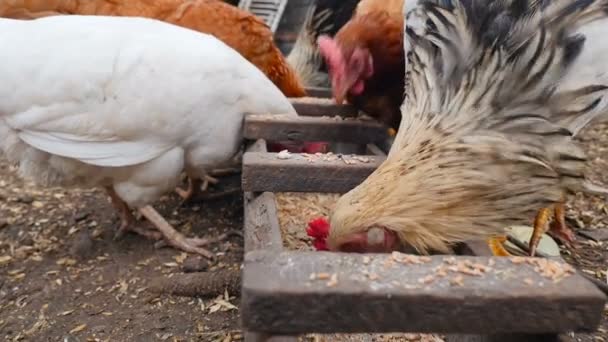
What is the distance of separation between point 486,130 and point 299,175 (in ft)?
1.40

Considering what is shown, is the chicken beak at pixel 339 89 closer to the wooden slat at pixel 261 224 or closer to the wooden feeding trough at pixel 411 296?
the wooden slat at pixel 261 224

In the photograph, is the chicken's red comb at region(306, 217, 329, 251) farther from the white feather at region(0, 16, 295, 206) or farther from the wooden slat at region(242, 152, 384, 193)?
the white feather at region(0, 16, 295, 206)

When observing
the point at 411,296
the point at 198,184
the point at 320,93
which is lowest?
the point at 198,184

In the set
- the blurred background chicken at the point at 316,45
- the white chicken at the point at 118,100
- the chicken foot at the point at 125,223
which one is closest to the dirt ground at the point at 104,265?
the chicken foot at the point at 125,223

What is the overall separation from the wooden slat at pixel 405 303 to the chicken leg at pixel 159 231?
1.24m

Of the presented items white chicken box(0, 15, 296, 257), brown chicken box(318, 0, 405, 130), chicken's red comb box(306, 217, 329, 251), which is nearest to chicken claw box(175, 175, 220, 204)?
white chicken box(0, 15, 296, 257)

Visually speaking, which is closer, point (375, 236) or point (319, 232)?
point (375, 236)

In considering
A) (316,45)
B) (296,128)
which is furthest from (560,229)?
(316,45)

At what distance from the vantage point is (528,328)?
0.71 meters

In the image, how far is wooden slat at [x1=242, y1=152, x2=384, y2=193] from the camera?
1280mm

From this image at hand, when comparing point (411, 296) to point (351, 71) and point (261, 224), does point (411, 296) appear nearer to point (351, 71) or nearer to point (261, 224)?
point (261, 224)

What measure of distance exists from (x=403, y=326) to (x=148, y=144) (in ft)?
3.91

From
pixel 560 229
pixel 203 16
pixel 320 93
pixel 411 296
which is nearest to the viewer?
pixel 411 296

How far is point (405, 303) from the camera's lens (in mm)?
685
